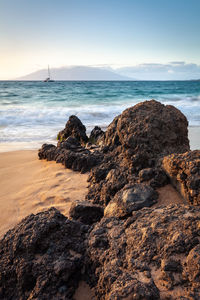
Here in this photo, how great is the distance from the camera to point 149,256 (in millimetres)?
1452

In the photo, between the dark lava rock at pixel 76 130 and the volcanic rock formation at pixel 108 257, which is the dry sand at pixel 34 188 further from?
the dark lava rock at pixel 76 130

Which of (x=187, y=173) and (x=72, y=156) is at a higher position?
(x=187, y=173)

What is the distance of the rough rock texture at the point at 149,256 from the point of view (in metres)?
1.24

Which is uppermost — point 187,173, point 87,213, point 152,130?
point 152,130

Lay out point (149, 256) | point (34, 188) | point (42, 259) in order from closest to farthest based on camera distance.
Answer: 1. point (149, 256)
2. point (42, 259)
3. point (34, 188)

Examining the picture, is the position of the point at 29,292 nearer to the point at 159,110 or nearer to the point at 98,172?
the point at 98,172

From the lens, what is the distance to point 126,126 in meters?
2.83

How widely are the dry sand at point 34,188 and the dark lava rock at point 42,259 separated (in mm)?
765

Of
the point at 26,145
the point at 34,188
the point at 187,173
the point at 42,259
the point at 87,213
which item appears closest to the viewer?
the point at 42,259

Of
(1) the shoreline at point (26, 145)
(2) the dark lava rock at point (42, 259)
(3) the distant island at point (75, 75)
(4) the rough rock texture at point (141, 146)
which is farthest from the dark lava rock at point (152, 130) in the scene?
(3) the distant island at point (75, 75)

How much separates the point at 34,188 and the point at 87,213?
1.36 meters

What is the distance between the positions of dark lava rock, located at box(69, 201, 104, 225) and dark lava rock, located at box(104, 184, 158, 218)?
0.16 meters

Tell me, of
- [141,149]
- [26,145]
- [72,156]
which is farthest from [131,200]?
[26,145]

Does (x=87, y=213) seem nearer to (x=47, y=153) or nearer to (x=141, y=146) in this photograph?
(x=141, y=146)
